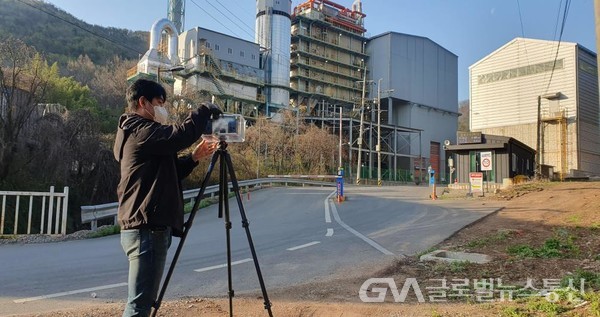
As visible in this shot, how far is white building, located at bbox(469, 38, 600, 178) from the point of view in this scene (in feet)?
135

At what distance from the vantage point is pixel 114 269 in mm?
6898

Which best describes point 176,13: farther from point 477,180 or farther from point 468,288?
point 468,288

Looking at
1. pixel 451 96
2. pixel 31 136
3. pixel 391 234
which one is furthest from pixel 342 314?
pixel 451 96

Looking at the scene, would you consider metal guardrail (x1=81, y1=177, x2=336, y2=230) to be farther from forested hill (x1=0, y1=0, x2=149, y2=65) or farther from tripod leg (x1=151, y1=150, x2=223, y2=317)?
forested hill (x1=0, y1=0, x2=149, y2=65)

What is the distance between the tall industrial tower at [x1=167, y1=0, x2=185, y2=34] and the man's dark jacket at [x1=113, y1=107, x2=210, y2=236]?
178 feet

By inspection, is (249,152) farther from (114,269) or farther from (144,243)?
(144,243)

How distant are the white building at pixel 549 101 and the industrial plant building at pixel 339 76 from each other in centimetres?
1307

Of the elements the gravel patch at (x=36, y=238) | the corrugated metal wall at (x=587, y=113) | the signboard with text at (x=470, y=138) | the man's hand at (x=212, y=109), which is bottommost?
the gravel patch at (x=36, y=238)

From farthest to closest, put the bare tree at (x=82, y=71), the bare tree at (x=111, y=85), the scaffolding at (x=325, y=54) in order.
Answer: the scaffolding at (x=325, y=54)
the bare tree at (x=82, y=71)
the bare tree at (x=111, y=85)

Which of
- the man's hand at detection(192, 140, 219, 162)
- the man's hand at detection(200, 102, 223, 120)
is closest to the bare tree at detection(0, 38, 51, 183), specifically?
the man's hand at detection(192, 140, 219, 162)

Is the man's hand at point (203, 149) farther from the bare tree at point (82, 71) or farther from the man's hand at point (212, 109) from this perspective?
the bare tree at point (82, 71)

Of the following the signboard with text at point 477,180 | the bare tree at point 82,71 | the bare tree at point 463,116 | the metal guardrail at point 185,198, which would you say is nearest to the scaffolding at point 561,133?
the metal guardrail at point 185,198

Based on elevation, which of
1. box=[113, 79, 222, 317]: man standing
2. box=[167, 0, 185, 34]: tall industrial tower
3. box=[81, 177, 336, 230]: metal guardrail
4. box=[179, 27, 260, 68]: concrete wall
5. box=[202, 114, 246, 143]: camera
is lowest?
box=[81, 177, 336, 230]: metal guardrail

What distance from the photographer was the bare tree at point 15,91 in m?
17.0
